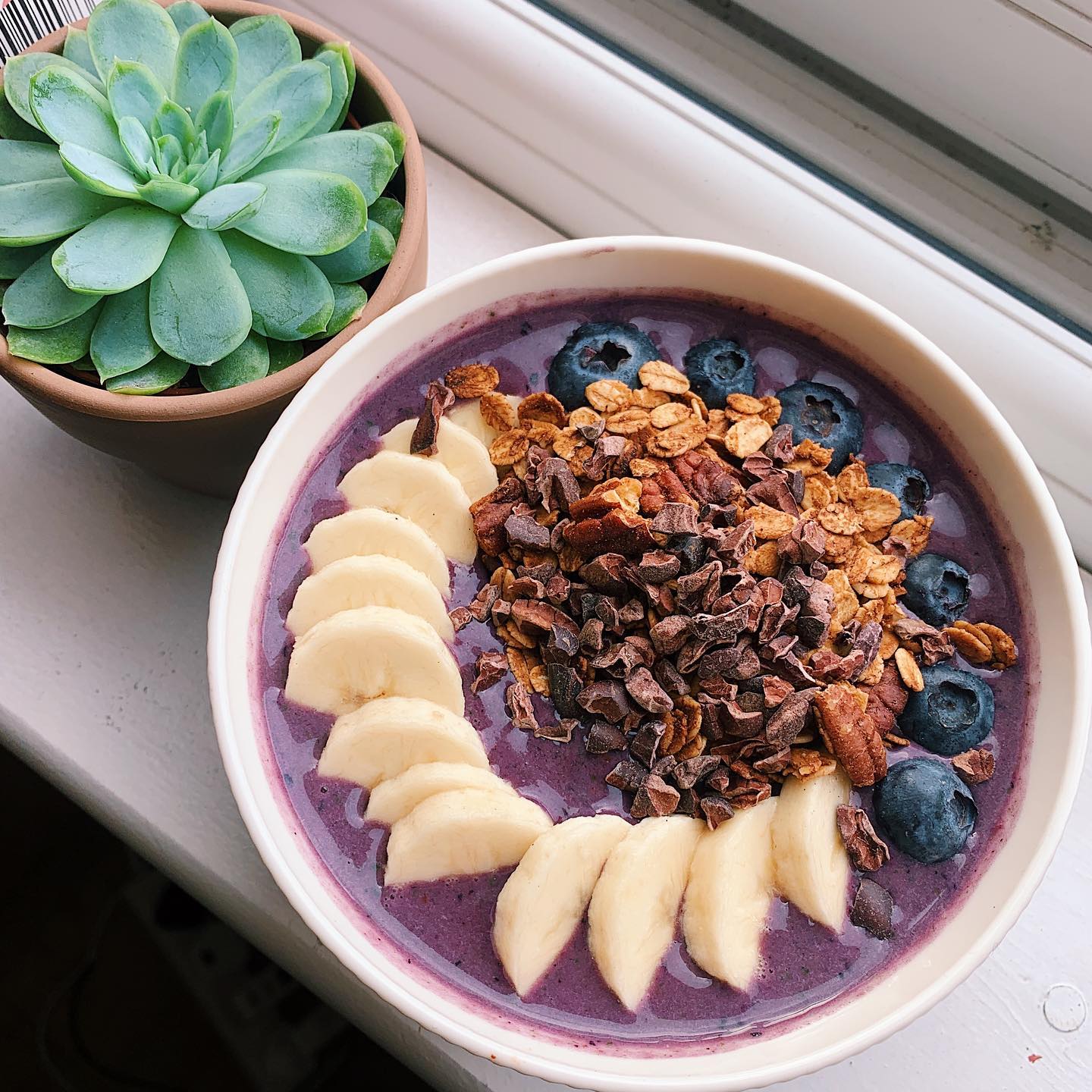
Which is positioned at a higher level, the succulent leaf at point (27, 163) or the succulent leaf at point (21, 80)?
the succulent leaf at point (21, 80)

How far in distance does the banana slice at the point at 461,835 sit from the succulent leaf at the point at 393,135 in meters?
0.43

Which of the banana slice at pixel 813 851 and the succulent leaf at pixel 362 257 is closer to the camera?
the banana slice at pixel 813 851

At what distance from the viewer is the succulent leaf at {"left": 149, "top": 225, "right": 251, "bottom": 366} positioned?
72cm

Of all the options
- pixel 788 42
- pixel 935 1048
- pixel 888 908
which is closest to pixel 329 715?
pixel 888 908

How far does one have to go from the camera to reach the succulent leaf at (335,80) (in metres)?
0.78

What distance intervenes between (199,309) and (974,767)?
1.83ft

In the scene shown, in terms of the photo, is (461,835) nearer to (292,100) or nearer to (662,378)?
(662,378)

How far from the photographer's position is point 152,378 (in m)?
0.73

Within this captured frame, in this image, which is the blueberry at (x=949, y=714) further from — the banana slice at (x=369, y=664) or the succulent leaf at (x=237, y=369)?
the succulent leaf at (x=237, y=369)

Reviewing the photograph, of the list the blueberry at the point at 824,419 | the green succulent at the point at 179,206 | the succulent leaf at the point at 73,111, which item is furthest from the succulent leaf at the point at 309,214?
the blueberry at the point at 824,419

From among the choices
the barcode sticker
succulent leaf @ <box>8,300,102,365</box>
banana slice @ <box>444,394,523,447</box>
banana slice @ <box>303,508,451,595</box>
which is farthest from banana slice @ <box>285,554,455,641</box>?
the barcode sticker

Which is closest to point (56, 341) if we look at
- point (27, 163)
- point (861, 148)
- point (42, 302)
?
point (42, 302)

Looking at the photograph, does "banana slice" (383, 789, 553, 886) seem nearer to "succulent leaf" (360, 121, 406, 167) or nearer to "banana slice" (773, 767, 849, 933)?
"banana slice" (773, 767, 849, 933)

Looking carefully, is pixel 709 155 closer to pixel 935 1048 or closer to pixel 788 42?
pixel 788 42
